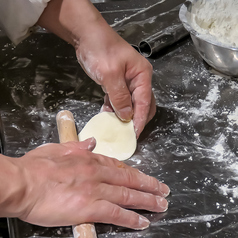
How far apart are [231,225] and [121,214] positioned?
31 cm

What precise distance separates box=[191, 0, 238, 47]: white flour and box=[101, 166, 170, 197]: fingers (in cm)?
77

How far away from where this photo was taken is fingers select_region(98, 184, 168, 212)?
794 millimetres

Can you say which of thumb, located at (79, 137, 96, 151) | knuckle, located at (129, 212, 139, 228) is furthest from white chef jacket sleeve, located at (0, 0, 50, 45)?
knuckle, located at (129, 212, 139, 228)

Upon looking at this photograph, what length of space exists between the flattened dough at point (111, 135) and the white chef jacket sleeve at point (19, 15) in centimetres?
45

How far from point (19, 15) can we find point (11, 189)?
2.43ft

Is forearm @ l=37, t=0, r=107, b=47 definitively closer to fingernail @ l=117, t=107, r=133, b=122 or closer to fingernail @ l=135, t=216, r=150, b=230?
fingernail @ l=117, t=107, r=133, b=122

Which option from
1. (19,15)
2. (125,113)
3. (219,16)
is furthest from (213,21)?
(19,15)

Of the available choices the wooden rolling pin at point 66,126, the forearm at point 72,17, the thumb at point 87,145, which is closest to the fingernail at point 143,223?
the thumb at point 87,145

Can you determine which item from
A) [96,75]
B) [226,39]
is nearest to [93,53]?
[96,75]

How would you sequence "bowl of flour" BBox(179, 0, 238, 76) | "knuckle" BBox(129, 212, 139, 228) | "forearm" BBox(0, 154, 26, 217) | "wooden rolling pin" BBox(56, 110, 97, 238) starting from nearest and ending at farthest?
1. "forearm" BBox(0, 154, 26, 217)
2. "knuckle" BBox(129, 212, 139, 228)
3. "wooden rolling pin" BBox(56, 110, 97, 238)
4. "bowl of flour" BBox(179, 0, 238, 76)

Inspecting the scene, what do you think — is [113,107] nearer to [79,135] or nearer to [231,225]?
[79,135]

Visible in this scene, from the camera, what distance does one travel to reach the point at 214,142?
1.05 meters

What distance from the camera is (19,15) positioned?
3.84ft

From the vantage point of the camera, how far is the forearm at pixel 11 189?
69 cm
